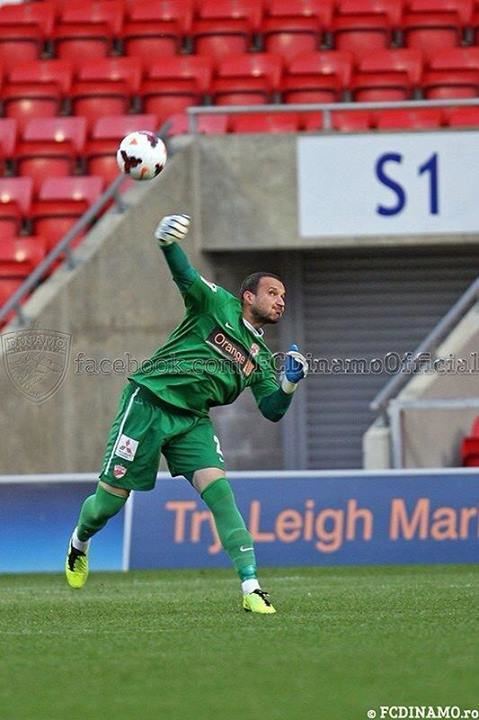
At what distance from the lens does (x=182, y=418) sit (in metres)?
8.74

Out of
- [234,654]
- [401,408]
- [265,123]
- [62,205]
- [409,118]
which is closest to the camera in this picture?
[234,654]

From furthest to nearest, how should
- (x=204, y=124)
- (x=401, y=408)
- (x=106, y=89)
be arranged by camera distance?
(x=106, y=89)
(x=204, y=124)
(x=401, y=408)

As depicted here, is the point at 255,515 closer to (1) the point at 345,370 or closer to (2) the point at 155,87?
(1) the point at 345,370

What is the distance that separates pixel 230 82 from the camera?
1878 centimetres

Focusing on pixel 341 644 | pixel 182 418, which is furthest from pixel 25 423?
pixel 341 644

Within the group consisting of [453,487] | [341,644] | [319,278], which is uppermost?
[319,278]

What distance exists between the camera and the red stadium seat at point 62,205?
17.7 metres

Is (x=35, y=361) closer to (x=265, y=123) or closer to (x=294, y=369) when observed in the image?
(x=265, y=123)

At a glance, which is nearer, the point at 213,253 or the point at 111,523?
the point at 111,523

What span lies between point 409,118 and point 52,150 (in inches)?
156

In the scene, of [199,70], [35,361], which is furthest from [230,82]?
[35,361]

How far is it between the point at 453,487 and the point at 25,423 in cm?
455

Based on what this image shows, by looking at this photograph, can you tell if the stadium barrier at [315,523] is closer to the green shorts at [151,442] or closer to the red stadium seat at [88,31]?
the green shorts at [151,442]

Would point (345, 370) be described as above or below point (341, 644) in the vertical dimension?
above
